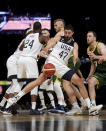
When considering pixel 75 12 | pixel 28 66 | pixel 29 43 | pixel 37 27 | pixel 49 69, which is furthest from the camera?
pixel 75 12

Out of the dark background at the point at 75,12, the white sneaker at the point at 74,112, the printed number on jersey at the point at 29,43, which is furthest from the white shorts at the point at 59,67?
the dark background at the point at 75,12

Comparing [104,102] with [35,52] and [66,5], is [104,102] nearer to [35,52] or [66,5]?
[66,5]

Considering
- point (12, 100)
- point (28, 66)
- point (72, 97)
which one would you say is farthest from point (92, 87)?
point (12, 100)

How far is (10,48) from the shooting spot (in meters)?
20.0

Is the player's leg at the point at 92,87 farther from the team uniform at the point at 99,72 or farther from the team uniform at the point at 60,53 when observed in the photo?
the team uniform at the point at 60,53

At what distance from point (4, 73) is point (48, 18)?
3288 millimetres

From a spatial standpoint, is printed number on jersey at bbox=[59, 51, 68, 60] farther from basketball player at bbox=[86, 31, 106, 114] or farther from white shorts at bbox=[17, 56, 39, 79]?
white shorts at bbox=[17, 56, 39, 79]

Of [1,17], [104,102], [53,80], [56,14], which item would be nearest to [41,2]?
[56,14]

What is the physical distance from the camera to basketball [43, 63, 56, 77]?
6594mm

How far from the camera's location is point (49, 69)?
261 inches

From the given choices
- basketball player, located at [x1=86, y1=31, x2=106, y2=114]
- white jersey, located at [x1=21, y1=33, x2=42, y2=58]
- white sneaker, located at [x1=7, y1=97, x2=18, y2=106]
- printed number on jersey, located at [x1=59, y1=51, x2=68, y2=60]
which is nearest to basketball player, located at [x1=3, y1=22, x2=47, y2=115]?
white jersey, located at [x1=21, y1=33, x2=42, y2=58]

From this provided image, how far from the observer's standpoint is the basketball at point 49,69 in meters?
6.59

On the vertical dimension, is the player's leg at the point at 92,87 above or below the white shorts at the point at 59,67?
below

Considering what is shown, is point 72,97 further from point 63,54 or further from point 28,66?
point 28,66
